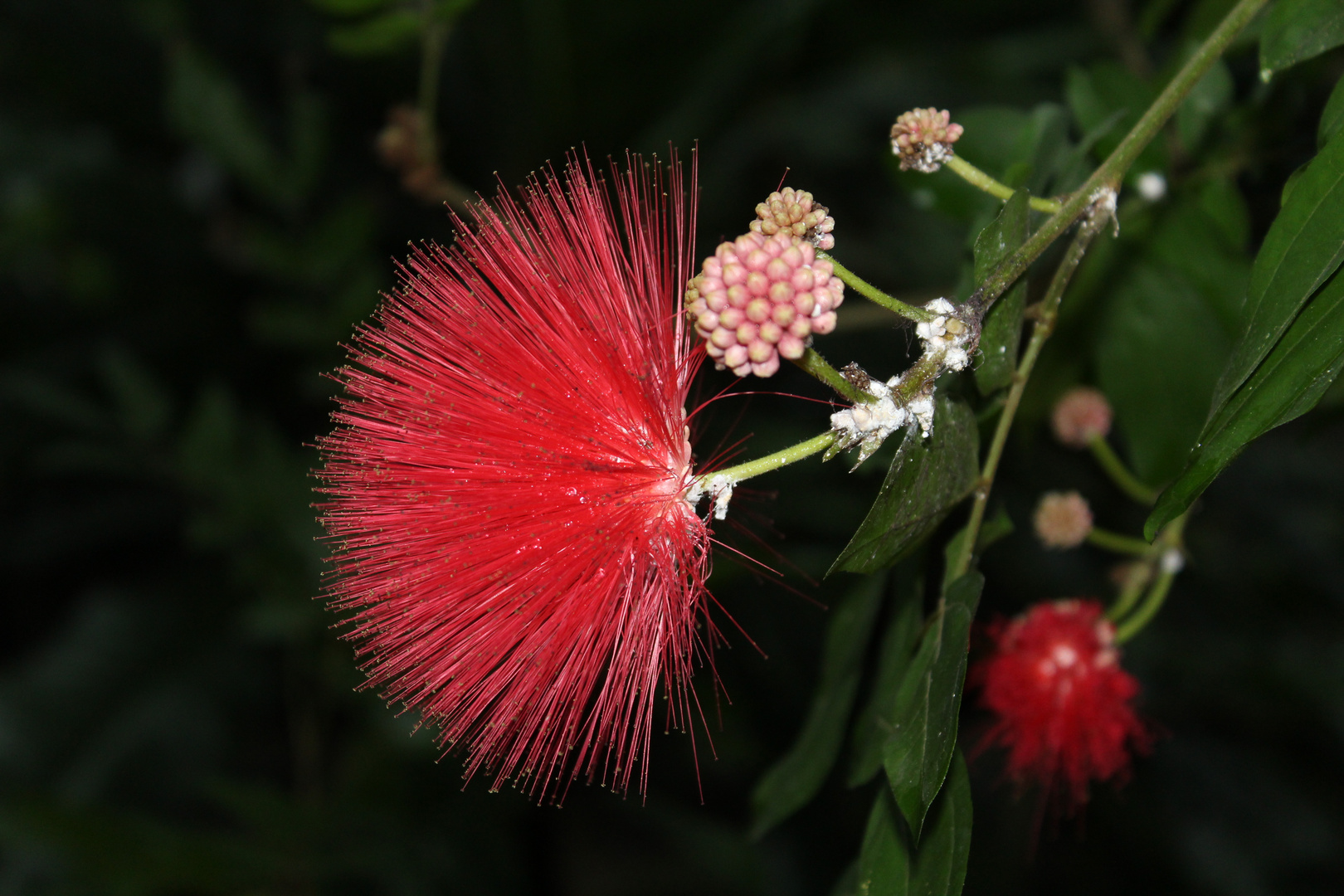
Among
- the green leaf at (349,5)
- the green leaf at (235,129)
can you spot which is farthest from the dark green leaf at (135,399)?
the green leaf at (349,5)

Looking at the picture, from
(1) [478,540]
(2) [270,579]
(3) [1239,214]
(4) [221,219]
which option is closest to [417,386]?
(1) [478,540]

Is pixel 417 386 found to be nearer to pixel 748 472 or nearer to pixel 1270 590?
pixel 748 472

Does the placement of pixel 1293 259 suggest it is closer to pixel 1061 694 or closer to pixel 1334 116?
pixel 1334 116

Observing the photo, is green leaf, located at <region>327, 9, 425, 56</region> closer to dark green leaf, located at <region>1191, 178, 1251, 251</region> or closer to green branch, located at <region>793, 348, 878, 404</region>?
green branch, located at <region>793, 348, 878, 404</region>

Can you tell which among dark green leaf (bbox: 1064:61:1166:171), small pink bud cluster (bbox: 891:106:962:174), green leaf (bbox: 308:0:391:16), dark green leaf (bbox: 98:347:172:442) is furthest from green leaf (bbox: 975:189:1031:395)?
dark green leaf (bbox: 98:347:172:442)

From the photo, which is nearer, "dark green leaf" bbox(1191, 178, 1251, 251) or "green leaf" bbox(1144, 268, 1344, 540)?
"green leaf" bbox(1144, 268, 1344, 540)

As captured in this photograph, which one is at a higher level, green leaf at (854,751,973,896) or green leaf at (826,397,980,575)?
green leaf at (826,397,980,575)
